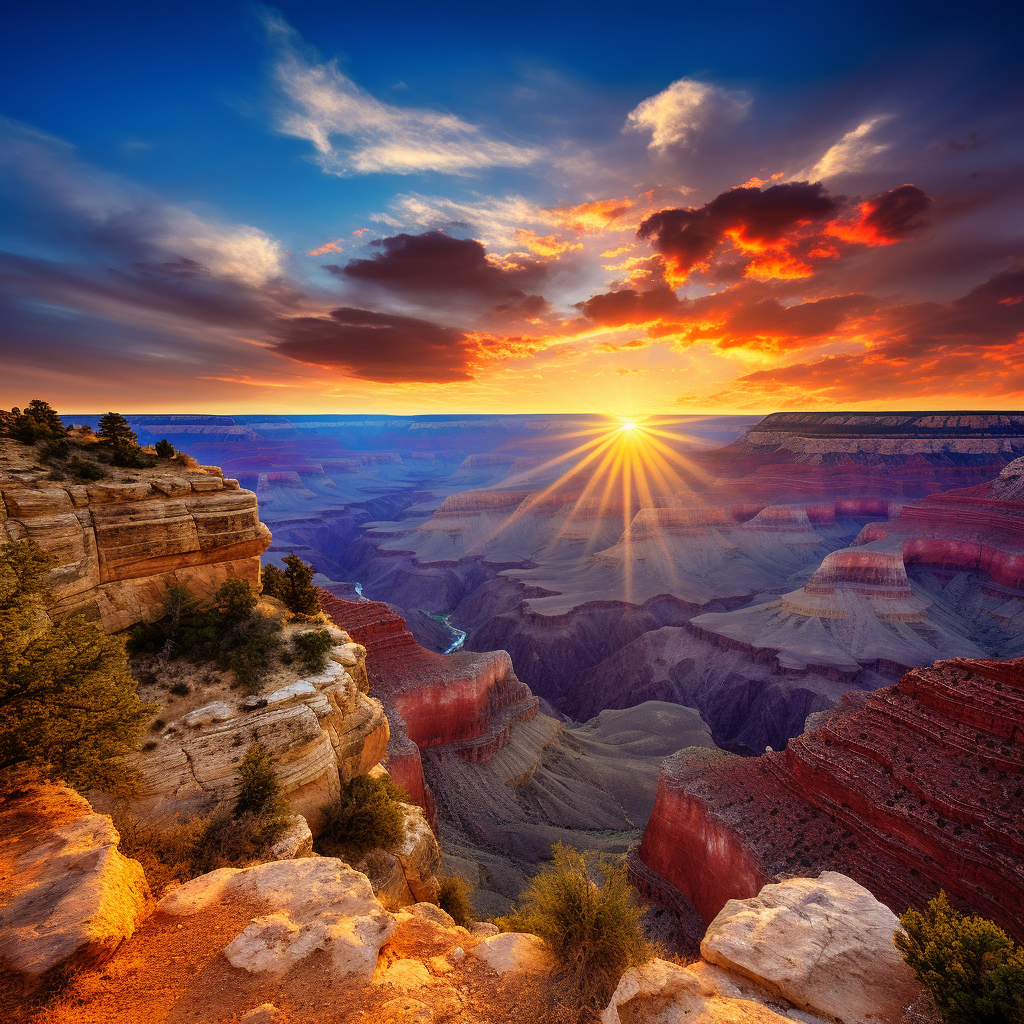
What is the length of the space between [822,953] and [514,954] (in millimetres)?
6586

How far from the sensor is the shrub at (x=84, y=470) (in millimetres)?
14867

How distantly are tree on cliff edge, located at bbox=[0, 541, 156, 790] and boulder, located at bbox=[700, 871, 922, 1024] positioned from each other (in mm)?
13348

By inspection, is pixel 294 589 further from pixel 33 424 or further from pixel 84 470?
pixel 33 424

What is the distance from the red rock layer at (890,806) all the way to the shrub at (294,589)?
19.2 metres

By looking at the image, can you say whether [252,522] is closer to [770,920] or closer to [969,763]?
[770,920]

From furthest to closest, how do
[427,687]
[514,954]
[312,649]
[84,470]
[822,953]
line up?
[427,687] → [312,649] → [84,470] → [822,953] → [514,954]

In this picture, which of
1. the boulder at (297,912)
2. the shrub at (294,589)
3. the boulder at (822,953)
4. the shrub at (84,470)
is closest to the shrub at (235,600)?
the shrub at (294,589)

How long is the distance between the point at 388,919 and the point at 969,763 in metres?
20.8

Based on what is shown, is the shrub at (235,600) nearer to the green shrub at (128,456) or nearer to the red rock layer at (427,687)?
the green shrub at (128,456)

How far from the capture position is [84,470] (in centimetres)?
1492

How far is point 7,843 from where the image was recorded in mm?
8117

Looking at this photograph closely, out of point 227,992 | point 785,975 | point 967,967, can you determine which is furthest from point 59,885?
point 967,967

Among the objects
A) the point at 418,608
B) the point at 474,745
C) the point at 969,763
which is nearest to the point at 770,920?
the point at 969,763

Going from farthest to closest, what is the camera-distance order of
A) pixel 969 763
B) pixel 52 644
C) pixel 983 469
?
pixel 983 469 < pixel 969 763 < pixel 52 644
